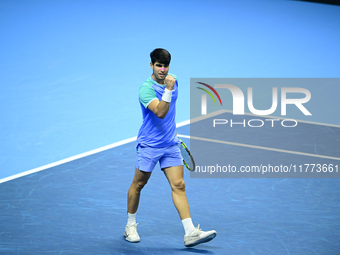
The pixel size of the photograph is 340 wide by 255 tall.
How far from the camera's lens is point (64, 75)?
11.8 m

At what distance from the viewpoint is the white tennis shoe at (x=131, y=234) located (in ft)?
17.0

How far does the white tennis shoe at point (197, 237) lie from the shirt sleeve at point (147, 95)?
4.19 feet

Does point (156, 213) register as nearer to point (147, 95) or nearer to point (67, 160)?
point (147, 95)

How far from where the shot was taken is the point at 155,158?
202 inches

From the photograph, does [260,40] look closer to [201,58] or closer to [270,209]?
[201,58]

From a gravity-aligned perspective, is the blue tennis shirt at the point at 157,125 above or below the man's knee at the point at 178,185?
above

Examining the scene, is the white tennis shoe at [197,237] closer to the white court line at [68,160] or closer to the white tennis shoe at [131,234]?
the white tennis shoe at [131,234]

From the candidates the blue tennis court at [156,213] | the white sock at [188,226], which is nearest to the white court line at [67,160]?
the blue tennis court at [156,213]

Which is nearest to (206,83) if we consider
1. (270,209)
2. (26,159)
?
(26,159)

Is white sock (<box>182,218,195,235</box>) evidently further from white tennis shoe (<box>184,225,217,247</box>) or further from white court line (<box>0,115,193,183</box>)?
white court line (<box>0,115,193,183</box>)

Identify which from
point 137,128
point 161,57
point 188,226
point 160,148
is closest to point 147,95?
point 161,57

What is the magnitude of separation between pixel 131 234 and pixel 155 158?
0.80 meters

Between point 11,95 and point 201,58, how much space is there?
4833mm

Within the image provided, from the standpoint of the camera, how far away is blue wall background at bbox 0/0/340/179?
30.0 feet
